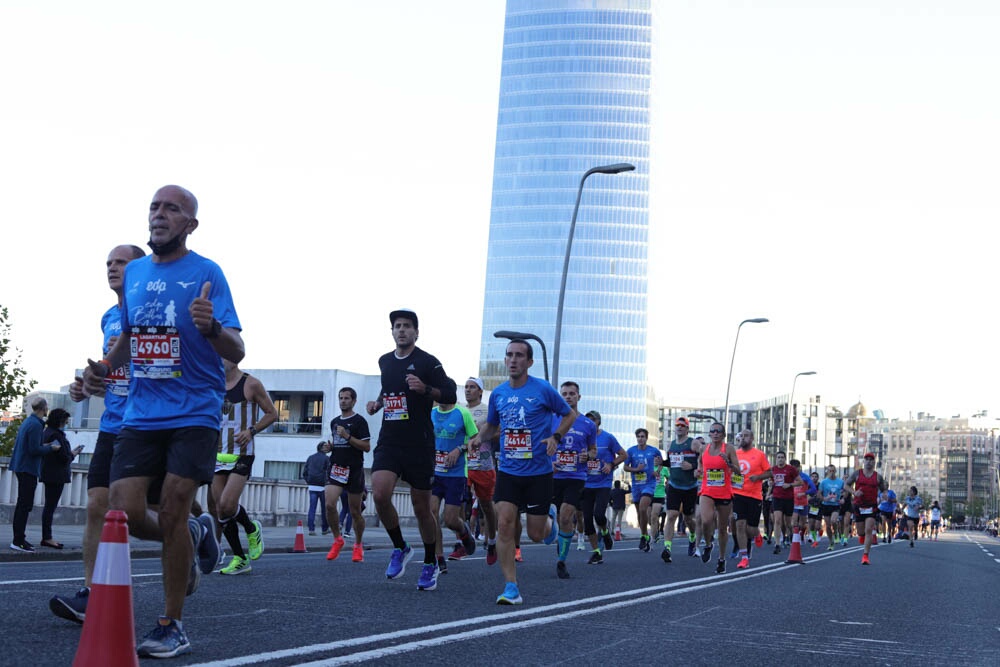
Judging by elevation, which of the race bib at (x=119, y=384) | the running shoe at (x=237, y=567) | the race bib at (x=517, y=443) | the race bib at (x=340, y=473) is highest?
the race bib at (x=119, y=384)

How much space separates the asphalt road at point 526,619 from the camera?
6.23 meters

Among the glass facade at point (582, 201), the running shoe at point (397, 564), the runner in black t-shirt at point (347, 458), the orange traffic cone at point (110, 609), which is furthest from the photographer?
the glass facade at point (582, 201)

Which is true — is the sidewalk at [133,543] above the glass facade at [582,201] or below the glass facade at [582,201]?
below

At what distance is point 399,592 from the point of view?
981 cm

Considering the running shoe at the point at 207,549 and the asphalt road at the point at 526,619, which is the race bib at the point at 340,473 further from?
the running shoe at the point at 207,549

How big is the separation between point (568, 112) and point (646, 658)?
564 feet

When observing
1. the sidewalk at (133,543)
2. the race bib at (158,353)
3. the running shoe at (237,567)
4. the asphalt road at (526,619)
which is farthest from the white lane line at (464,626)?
the sidewalk at (133,543)

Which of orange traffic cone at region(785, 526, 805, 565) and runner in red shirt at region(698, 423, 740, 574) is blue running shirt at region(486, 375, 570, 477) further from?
orange traffic cone at region(785, 526, 805, 565)

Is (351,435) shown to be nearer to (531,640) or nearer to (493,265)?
(531,640)

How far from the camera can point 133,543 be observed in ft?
55.5

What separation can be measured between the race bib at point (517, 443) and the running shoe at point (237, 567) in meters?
2.85

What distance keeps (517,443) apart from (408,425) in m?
0.88

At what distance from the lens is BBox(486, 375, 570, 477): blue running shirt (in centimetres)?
1014

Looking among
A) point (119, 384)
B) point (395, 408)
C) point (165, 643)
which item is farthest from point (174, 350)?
point (395, 408)
